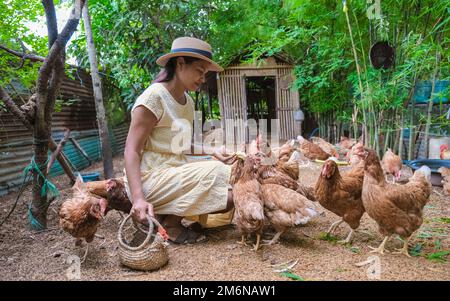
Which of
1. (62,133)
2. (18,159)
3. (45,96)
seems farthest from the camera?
(62,133)

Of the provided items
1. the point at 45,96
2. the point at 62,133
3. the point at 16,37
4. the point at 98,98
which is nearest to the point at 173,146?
the point at 45,96

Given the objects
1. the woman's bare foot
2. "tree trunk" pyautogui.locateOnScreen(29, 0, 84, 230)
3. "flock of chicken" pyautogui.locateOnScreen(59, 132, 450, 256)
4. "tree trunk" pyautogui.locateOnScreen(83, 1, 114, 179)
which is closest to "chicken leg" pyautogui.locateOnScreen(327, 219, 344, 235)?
"flock of chicken" pyautogui.locateOnScreen(59, 132, 450, 256)

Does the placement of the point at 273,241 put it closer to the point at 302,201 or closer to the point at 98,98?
the point at 302,201

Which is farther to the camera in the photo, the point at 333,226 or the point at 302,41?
the point at 302,41

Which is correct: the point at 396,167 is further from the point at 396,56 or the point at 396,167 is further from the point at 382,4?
the point at 382,4

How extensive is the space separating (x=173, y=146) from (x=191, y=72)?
26.5 inches

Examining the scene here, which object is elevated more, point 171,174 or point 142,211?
point 171,174

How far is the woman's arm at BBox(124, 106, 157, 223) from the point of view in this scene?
222cm

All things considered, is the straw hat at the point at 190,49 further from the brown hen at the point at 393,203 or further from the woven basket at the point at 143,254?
the brown hen at the point at 393,203

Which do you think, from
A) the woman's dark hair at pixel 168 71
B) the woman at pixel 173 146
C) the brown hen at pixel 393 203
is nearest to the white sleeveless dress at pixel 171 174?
the woman at pixel 173 146

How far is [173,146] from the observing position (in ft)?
9.00

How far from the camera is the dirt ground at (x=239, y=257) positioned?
2.29 metres

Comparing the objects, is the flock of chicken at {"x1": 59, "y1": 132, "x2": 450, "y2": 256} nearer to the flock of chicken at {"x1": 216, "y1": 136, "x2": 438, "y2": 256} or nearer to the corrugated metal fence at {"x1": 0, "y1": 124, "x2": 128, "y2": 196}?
the flock of chicken at {"x1": 216, "y1": 136, "x2": 438, "y2": 256}
